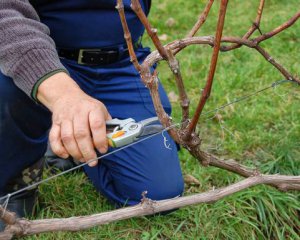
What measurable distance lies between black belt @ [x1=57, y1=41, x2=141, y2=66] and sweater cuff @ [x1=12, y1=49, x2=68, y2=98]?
0.42m

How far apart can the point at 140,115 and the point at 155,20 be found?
5.45 feet

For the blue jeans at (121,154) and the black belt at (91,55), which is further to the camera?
the black belt at (91,55)

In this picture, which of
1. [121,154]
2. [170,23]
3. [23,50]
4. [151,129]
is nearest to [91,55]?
[121,154]

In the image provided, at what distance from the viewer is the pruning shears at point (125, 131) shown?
1.13 meters

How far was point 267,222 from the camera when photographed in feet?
5.38

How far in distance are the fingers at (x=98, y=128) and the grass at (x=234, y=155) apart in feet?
1.72

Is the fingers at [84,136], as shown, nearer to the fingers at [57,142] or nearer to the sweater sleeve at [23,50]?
the fingers at [57,142]

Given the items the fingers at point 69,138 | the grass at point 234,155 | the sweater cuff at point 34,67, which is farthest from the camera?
the grass at point 234,155

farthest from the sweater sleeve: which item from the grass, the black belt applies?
the grass

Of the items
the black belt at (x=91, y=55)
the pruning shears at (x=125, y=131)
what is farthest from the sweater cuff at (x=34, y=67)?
the black belt at (x=91, y=55)

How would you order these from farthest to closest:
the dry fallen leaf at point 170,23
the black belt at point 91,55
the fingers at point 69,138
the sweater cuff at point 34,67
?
the dry fallen leaf at point 170,23, the black belt at point 91,55, the sweater cuff at point 34,67, the fingers at point 69,138

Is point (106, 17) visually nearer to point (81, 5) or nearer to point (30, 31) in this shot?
point (81, 5)

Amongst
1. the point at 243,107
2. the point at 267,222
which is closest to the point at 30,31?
the point at 267,222

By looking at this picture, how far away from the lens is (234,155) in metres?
2.02
